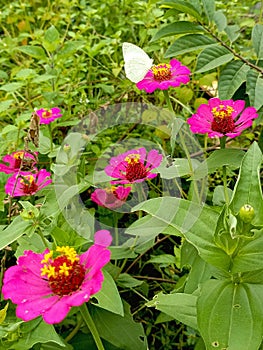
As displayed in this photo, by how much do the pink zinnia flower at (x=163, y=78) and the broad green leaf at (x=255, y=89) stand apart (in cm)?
12

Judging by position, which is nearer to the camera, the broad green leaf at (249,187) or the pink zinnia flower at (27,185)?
the broad green leaf at (249,187)

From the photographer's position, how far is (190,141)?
3.66 feet

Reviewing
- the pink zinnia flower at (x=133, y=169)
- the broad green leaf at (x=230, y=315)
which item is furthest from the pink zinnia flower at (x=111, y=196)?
the broad green leaf at (x=230, y=315)

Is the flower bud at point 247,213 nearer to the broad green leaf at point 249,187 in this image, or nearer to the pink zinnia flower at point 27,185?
the broad green leaf at point 249,187

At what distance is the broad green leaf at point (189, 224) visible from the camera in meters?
0.58

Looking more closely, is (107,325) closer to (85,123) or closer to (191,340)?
(191,340)

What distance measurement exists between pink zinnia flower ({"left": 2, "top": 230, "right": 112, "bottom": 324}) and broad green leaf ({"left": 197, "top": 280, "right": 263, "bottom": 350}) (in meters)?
0.13

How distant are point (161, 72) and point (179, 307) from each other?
1.09ft

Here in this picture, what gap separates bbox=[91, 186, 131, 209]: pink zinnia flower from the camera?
0.81 meters

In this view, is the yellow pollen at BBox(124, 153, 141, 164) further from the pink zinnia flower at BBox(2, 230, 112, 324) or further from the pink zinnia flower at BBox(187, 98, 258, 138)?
the pink zinnia flower at BBox(2, 230, 112, 324)

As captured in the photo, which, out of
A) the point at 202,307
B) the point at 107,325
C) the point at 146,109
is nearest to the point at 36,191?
the point at 107,325

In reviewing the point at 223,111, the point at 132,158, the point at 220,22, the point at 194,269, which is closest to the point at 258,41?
the point at 220,22

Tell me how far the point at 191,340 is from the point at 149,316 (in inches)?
4.2

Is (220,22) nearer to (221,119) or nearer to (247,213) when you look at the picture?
(221,119)
